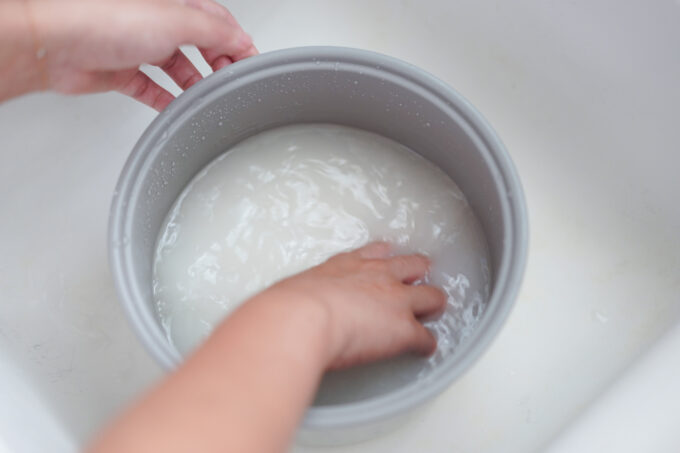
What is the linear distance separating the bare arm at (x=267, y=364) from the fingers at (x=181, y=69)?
0.37 m

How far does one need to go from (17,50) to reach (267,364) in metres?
0.47

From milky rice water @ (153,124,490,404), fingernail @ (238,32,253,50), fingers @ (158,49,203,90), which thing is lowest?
milky rice water @ (153,124,490,404)

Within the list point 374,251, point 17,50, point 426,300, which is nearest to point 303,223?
point 374,251

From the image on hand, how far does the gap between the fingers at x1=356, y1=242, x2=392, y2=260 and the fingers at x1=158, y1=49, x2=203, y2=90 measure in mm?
354

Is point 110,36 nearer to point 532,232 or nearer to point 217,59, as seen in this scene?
point 217,59

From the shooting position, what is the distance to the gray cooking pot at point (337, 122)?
0.68 metres

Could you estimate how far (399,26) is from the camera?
118 centimetres

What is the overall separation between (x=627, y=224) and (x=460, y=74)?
400mm

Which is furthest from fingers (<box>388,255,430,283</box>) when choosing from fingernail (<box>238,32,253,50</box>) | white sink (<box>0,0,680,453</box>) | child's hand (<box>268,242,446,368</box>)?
fingernail (<box>238,32,253,50</box>)

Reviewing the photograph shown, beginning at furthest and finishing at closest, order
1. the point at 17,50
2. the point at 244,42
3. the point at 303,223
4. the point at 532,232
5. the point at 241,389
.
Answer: the point at 532,232, the point at 303,223, the point at 244,42, the point at 17,50, the point at 241,389

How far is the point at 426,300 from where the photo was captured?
0.84m

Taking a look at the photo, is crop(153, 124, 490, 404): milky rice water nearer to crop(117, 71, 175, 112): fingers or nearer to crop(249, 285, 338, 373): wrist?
crop(117, 71, 175, 112): fingers

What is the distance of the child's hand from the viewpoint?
25.9 inches

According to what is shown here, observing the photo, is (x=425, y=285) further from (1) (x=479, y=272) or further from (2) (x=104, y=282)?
(2) (x=104, y=282)
